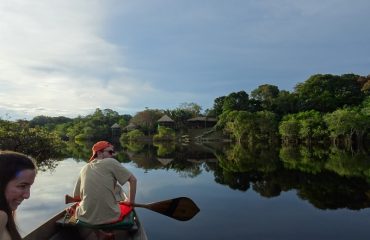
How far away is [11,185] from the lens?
1.68m

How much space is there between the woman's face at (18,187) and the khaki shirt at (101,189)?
2.37 metres

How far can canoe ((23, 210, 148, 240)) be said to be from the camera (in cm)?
451

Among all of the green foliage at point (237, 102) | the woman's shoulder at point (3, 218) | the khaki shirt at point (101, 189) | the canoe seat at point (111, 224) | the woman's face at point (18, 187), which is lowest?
the canoe seat at point (111, 224)

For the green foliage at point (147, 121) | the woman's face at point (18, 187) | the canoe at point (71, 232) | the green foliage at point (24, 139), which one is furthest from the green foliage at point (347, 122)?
the woman's face at point (18, 187)

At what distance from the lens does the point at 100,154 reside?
14.1 ft

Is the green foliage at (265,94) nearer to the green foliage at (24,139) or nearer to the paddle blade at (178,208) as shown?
the green foliage at (24,139)

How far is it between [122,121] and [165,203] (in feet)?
204

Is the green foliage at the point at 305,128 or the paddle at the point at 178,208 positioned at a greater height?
the green foliage at the point at 305,128

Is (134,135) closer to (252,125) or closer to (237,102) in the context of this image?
(237,102)

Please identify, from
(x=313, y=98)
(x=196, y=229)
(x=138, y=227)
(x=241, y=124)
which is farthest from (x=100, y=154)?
(x=313, y=98)

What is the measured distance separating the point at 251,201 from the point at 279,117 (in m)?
41.0

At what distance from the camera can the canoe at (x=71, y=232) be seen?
451 cm

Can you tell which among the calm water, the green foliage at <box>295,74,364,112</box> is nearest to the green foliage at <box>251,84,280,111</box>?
the green foliage at <box>295,74,364,112</box>

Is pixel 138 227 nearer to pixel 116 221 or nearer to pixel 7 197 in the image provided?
pixel 116 221
